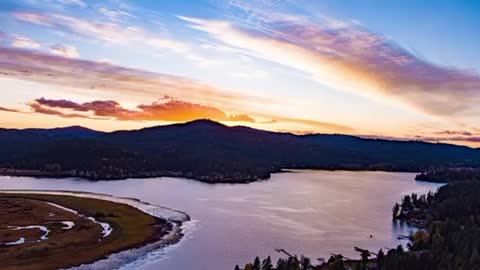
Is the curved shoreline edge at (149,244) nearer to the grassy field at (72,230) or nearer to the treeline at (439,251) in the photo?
the grassy field at (72,230)

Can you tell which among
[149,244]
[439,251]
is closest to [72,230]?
[149,244]

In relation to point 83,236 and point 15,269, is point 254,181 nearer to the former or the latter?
point 83,236

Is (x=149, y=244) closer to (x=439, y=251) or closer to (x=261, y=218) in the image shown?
(x=261, y=218)

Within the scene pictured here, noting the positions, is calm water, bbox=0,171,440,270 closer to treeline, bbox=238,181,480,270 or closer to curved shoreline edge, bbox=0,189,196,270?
curved shoreline edge, bbox=0,189,196,270

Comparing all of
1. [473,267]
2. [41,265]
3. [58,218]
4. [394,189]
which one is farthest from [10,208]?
[394,189]

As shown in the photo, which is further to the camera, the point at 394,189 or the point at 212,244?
the point at 394,189

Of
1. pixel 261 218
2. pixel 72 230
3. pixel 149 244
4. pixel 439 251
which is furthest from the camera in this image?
pixel 261 218
